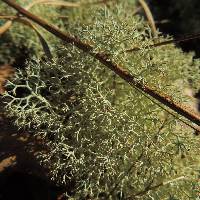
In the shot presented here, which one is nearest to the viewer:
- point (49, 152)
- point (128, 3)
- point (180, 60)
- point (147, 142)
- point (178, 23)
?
point (147, 142)

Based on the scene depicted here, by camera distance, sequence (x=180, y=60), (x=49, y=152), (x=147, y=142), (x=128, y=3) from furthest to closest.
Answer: (x=128, y=3)
(x=180, y=60)
(x=49, y=152)
(x=147, y=142)

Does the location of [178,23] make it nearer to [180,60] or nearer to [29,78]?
[180,60]

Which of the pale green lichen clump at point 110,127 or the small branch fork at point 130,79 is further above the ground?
the small branch fork at point 130,79

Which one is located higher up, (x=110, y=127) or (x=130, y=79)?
(x=130, y=79)

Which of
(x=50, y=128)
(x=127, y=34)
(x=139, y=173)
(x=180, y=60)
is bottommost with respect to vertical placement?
(x=139, y=173)

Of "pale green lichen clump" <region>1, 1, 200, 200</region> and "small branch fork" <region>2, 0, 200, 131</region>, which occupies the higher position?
"small branch fork" <region>2, 0, 200, 131</region>

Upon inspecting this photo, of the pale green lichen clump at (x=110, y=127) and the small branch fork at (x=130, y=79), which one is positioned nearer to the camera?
the small branch fork at (x=130, y=79)

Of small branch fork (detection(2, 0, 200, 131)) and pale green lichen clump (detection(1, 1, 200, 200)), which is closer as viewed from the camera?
small branch fork (detection(2, 0, 200, 131))

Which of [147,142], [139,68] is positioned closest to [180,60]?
[139,68]
